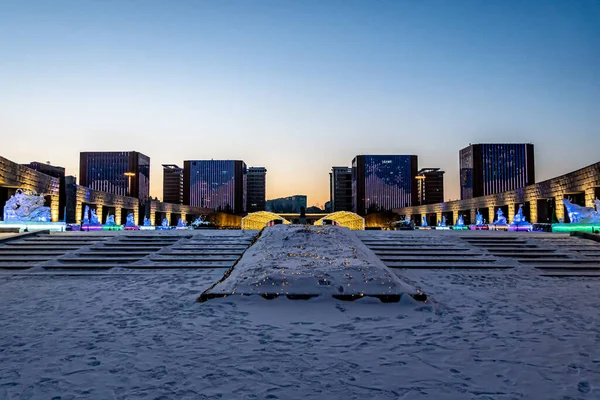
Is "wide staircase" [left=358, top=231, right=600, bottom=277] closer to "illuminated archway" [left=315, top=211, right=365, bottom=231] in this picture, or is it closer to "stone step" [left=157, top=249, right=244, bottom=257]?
"stone step" [left=157, top=249, right=244, bottom=257]

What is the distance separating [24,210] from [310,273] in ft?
84.8

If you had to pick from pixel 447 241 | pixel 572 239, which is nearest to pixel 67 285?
pixel 447 241

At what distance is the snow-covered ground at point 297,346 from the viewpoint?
12.2ft

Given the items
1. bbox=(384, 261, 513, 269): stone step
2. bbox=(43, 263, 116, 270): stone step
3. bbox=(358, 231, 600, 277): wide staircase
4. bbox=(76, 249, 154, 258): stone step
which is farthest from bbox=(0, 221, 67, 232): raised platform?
bbox=(384, 261, 513, 269): stone step

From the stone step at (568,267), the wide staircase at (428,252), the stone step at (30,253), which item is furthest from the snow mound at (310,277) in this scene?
the stone step at (30,253)

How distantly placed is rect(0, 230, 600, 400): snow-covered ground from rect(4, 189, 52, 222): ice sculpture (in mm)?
20888

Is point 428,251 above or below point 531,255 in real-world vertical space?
above

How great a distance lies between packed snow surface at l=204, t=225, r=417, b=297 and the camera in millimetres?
7891

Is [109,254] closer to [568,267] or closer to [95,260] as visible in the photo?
[95,260]

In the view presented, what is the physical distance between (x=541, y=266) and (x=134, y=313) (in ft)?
40.4

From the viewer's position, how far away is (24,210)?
25812 mm

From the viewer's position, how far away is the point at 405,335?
5535mm

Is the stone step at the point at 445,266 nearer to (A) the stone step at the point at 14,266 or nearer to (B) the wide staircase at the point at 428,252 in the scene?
(B) the wide staircase at the point at 428,252

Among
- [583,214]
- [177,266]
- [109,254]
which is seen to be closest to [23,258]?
[109,254]
